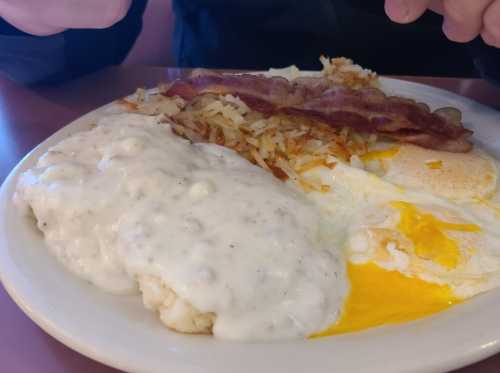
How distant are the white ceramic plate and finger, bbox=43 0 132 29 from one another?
2.32 feet

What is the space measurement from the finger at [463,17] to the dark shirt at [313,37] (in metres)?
0.62

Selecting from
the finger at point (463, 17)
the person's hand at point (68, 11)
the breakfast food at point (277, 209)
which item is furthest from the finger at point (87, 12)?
the finger at point (463, 17)

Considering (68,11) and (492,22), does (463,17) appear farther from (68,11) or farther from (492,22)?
(68,11)

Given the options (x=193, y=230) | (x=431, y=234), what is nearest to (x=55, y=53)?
(x=193, y=230)

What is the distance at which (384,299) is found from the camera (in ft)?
3.39

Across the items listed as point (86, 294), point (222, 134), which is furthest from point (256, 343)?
point (222, 134)

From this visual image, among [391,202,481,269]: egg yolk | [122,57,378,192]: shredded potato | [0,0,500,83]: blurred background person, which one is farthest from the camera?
[0,0,500,83]: blurred background person

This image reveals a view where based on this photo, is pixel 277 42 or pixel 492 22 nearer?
pixel 492 22

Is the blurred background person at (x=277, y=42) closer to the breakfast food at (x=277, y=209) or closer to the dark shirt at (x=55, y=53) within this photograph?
the dark shirt at (x=55, y=53)

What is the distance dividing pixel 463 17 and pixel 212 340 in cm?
89

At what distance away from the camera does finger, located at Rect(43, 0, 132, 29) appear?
145 centimetres

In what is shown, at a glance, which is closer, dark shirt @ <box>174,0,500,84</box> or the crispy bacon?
the crispy bacon

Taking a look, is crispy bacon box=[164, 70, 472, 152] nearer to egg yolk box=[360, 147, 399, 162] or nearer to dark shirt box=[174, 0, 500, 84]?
egg yolk box=[360, 147, 399, 162]

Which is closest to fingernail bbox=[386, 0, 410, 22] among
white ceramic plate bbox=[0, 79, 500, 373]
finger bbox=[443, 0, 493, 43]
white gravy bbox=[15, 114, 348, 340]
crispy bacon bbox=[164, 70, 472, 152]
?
finger bbox=[443, 0, 493, 43]
